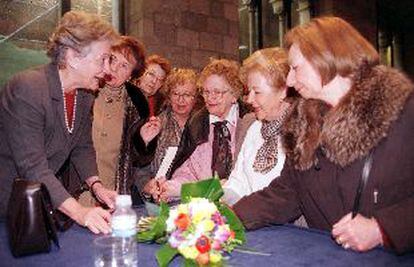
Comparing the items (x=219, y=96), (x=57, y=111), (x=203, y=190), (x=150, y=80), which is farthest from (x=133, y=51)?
(x=203, y=190)

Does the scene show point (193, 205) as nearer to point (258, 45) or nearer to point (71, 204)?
point (71, 204)

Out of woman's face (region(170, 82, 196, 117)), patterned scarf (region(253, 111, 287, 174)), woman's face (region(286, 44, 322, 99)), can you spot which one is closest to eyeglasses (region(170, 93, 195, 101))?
woman's face (region(170, 82, 196, 117))

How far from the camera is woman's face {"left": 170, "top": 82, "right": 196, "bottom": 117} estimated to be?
4.04 metres

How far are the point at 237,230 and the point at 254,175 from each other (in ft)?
3.05

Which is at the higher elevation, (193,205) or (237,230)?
(193,205)

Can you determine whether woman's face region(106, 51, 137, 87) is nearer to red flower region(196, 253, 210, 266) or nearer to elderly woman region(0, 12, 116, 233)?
elderly woman region(0, 12, 116, 233)

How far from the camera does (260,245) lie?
5.97ft

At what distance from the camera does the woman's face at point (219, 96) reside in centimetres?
363

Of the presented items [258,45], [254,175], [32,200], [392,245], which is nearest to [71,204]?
[32,200]

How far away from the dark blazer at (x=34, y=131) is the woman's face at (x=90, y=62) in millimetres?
116

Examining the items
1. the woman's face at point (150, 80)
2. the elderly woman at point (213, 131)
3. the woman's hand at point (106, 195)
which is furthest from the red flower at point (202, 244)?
the woman's face at point (150, 80)

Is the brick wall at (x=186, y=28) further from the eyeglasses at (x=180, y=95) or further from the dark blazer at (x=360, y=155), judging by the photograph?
the dark blazer at (x=360, y=155)

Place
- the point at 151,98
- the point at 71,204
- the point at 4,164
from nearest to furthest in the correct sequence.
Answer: the point at 71,204 → the point at 4,164 → the point at 151,98

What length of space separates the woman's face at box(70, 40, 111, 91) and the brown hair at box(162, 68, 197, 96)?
5.33 feet
